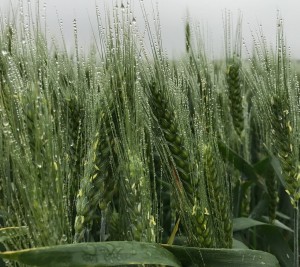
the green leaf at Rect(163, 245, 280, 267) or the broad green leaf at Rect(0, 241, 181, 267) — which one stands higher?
the broad green leaf at Rect(0, 241, 181, 267)

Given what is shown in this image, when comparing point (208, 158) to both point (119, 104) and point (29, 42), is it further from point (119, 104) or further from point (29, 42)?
point (29, 42)

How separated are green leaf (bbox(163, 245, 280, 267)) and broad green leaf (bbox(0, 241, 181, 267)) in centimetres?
8

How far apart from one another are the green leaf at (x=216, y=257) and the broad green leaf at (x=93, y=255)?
8 centimetres

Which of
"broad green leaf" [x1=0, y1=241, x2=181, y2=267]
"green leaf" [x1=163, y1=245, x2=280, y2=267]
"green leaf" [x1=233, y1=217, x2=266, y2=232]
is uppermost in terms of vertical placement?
"broad green leaf" [x1=0, y1=241, x2=181, y2=267]

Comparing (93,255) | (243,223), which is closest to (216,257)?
(93,255)

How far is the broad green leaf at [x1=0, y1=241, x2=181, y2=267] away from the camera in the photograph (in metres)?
1.22

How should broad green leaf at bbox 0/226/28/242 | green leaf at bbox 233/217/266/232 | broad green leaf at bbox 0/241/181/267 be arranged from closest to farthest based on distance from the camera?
broad green leaf at bbox 0/241/181/267
broad green leaf at bbox 0/226/28/242
green leaf at bbox 233/217/266/232

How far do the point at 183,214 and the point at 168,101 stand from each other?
31cm

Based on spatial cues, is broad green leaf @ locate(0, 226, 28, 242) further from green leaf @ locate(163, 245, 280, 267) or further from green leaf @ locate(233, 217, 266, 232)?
green leaf @ locate(233, 217, 266, 232)

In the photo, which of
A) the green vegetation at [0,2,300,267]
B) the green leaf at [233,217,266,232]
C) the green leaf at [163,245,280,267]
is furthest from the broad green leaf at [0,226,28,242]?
the green leaf at [233,217,266,232]

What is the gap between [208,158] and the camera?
1.60m

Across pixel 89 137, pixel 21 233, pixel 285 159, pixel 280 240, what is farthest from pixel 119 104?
pixel 280 240

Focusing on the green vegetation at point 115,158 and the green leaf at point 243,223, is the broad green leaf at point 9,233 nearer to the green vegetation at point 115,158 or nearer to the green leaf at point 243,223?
the green vegetation at point 115,158

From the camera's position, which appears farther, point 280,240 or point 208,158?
point 280,240
